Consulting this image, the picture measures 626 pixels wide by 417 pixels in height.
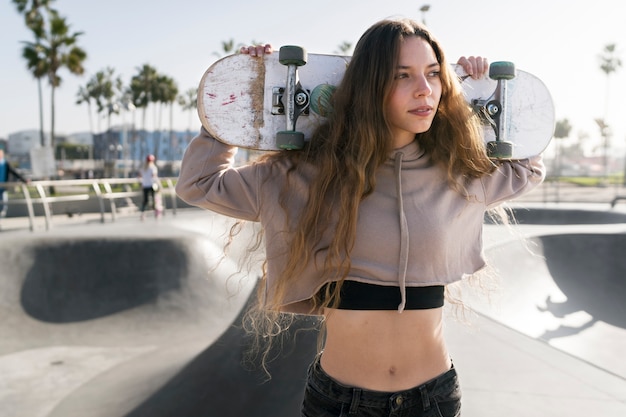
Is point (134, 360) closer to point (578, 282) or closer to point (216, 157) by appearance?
point (216, 157)

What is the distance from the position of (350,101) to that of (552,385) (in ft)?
8.16

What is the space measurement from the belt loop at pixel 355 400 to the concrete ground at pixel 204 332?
33.2 inches

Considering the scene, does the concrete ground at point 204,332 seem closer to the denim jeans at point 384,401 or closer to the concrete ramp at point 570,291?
the concrete ramp at point 570,291

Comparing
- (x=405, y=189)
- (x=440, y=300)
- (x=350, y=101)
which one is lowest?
(x=440, y=300)

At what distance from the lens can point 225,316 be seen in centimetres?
716

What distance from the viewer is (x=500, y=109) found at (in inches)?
77.0

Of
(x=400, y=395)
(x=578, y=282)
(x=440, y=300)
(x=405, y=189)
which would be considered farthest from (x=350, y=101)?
(x=578, y=282)

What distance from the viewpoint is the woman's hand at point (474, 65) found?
1887 mm

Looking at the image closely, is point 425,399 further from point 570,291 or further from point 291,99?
point 570,291

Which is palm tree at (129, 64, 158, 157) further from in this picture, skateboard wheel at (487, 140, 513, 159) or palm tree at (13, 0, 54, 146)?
skateboard wheel at (487, 140, 513, 159)

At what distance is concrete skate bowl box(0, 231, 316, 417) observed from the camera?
4.00 metres

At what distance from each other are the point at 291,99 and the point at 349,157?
0.36m

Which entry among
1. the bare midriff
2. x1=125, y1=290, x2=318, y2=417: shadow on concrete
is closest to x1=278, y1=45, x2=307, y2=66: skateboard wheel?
the bare midriff

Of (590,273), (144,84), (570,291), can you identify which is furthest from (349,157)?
(144,84)
